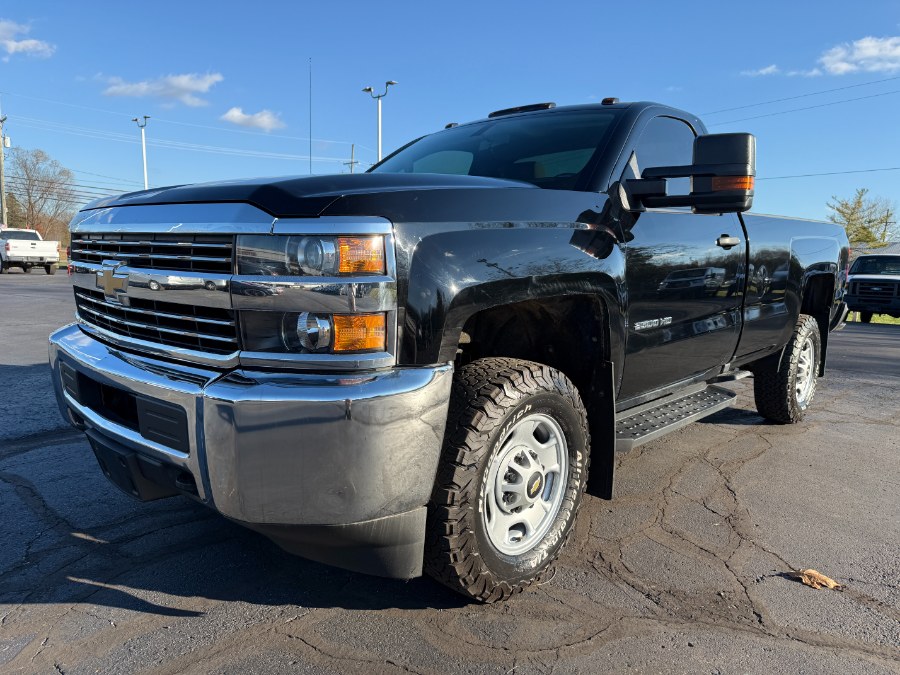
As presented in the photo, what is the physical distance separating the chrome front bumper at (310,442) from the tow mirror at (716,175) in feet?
4.76

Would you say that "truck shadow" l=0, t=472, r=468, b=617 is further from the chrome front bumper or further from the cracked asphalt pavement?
the chrome front bumper

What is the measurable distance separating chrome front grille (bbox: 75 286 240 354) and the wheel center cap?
1205 mm

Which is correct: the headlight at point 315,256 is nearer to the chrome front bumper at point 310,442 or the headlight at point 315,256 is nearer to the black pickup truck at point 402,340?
the black pickup truck at point 402,340

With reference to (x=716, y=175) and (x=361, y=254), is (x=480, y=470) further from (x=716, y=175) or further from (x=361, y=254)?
(x=716, y=175)

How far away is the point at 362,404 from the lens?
1.82 m

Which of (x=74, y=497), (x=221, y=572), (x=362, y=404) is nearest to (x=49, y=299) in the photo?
(x=74, y=497)

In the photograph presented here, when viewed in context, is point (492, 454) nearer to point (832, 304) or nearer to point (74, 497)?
point (74, 497)

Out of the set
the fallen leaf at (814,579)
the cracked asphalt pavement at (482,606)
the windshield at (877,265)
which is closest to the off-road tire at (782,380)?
the cracked asphalt pavement at (482,606)

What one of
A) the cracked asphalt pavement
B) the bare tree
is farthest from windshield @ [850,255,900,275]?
the bare tree

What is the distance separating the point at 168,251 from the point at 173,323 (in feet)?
0.78

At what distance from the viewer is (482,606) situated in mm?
2406

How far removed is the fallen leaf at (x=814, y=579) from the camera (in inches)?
103

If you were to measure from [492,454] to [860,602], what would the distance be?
5.07 feet

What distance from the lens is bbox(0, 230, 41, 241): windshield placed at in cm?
2612
